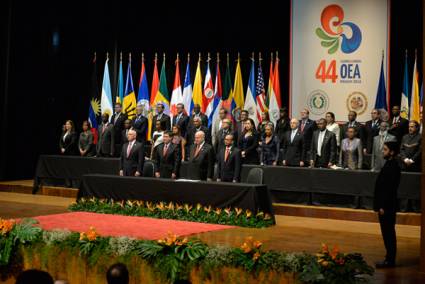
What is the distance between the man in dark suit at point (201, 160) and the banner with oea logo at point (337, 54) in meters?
4.05

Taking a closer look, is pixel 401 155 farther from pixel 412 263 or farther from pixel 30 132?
pixel 30 132

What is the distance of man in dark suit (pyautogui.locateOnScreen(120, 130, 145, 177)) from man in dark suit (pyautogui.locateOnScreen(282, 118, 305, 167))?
98.1 inches

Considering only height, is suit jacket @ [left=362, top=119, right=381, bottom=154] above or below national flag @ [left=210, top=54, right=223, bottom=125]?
below

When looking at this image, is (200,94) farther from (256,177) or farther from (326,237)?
(326,237)

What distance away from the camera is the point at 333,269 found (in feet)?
17.8

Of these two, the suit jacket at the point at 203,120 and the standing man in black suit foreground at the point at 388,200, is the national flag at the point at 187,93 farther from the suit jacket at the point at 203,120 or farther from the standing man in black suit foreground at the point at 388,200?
the standing man in black suit foreground at the point at 388,200

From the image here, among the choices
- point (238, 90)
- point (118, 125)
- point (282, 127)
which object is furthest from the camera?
point (238, 90)

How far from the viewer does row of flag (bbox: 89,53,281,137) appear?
1491 cm

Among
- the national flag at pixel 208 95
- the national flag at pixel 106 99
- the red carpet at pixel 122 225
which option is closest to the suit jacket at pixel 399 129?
the red carpet at pixel 122 225

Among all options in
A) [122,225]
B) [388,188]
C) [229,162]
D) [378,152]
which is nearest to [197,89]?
[229,162]

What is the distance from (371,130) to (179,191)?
3935mm

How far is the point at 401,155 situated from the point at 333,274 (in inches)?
244

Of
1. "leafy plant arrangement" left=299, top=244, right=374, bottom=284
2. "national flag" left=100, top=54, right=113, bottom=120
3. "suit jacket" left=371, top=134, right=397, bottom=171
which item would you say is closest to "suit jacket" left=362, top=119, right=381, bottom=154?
"suit jacket" left=371, top=134, right=397, bottom=171

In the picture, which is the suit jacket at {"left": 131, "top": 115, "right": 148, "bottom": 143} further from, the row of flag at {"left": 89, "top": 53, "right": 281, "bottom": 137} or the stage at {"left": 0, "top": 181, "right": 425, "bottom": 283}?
the stage at {"left": 0, "top": 181, "right": 425, "bottom": 283}
